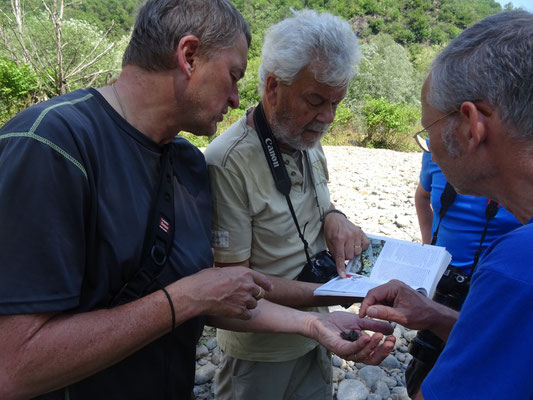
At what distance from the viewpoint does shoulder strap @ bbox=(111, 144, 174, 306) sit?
4.59 feet

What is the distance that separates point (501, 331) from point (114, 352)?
1.04m

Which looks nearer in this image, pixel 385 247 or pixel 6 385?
pixel 6 385

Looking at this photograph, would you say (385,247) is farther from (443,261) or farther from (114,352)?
(114,352)

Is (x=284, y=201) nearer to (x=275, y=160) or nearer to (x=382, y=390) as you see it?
(x=275, y=160)

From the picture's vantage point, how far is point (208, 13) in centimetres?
157

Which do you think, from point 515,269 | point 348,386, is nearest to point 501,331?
point 515,269

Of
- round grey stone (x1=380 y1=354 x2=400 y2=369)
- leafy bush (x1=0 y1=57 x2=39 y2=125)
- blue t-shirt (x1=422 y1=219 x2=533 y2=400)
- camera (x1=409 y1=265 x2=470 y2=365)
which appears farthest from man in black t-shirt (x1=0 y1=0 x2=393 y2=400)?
leafy bush (x1=0 y1=57 x2=39 y2=125)

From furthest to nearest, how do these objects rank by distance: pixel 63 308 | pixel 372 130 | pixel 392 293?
pixel 372 130 < pixel 392 293 < pixel 63 308

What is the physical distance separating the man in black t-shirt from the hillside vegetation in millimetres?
337

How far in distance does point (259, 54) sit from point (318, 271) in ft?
139

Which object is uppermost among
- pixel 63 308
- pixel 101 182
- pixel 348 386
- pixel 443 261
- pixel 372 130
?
pixel 101 182

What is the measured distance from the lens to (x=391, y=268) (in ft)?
7.28

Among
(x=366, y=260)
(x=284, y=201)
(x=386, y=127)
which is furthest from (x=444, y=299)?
(x=386, y=127)

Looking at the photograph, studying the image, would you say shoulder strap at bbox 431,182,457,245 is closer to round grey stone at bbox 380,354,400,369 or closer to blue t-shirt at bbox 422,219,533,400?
blue t-shirt at bbox 422,219,533,400
